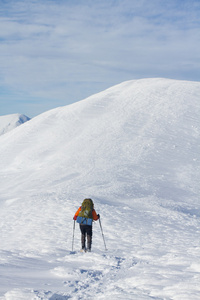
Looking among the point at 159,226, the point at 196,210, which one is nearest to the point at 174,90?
the point at 196,210

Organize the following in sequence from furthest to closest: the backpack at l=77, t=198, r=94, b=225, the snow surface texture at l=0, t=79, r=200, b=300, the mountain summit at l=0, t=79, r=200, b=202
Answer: the mountain summit at l=0, t=79, r=200, b=202 < the backpack at l=77, t=198, r=94, b=225 < the snow surface texture at l=0, t=79, r=200, b=300

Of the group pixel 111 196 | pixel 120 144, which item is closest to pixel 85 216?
pixel 111 196

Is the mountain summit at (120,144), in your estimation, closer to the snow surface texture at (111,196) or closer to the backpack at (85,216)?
the snow surface texture at (111,196)

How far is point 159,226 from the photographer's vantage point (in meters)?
17.0

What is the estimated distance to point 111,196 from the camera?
23516 millimetres

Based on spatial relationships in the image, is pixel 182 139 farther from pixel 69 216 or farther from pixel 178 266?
pixel 178 266

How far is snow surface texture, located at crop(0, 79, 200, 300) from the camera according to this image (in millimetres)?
7512

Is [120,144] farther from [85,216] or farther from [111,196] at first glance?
[85,216]

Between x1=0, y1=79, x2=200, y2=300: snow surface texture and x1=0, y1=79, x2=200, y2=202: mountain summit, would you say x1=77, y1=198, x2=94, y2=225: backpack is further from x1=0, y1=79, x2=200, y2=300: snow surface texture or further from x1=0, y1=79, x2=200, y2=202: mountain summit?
x1=0, y1=79, x2=200, y2=202: mountain summit

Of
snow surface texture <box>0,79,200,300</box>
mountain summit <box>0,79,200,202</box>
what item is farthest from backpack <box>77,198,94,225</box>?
mountain summit <box>0,79,200,202</box>

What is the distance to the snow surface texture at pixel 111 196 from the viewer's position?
751 centimetres

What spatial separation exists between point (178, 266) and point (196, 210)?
14043 mm

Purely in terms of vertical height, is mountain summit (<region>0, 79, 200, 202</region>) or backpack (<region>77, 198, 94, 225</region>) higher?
mountain summit (<region>0, 79, 200, 202</region>)

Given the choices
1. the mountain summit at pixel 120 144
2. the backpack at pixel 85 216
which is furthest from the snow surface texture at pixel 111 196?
the backpack at pixel 85 216
